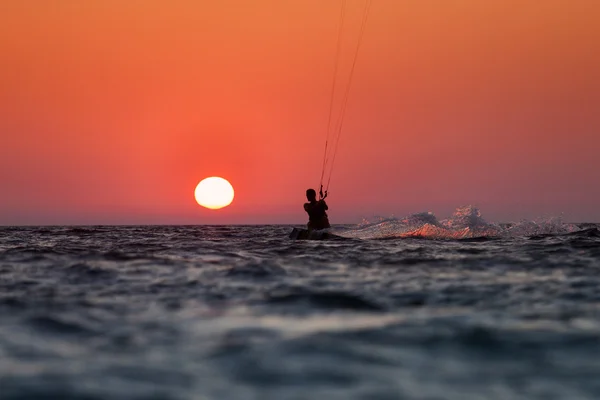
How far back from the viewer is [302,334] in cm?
584

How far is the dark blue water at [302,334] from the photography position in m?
4.32

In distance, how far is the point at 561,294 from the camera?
8242 millimetres

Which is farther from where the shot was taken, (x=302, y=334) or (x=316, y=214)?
(x=316, y=214)

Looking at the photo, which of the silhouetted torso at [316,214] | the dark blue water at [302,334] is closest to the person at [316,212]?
the silhouetted torso at [316,214]

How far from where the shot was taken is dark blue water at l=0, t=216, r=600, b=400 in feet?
14.2

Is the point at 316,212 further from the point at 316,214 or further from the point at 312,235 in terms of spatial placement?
the point at 312,235

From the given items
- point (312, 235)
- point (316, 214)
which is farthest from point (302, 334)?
point (316, 214)

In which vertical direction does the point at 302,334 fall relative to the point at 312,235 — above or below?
below

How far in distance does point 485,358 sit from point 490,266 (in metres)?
7.06

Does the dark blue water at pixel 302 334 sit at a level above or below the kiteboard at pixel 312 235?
below

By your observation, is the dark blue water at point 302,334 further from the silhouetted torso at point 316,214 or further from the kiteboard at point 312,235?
the silhouetted torso at point 316,214

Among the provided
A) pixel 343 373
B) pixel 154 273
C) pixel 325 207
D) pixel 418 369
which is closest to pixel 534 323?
pixel 418 369

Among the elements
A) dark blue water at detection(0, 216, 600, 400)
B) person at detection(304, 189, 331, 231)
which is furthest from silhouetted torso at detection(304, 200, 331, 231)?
dark blue water at detection(0, 216, 600, 400)

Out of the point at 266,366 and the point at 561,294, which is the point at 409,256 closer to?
the point at 561,294
